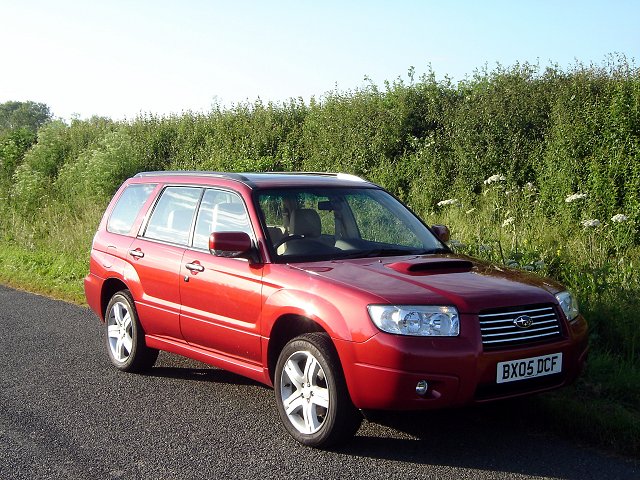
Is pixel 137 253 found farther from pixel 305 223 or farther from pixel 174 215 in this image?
pixel 305 223

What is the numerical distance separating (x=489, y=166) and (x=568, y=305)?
9.93m

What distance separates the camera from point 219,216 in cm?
684

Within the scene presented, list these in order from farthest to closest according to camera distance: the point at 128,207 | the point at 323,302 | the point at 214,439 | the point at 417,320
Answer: the point at 128,207 < the point at 214,439 < the point at 323,302 < the point at 417,320

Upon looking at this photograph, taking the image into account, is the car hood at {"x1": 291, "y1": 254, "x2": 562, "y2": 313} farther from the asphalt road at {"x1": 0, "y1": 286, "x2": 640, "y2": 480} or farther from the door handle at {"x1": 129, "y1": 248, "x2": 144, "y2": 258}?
the door handle at {"x1": 129, "y1": 248, "x2": 144, "y2": 258}

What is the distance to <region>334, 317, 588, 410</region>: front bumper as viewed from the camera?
5.05m

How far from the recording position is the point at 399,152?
57.6 ft

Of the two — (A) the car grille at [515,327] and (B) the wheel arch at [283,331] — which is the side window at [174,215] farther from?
(A) the car grille at [515,327]

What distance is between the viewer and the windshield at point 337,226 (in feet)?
20.9

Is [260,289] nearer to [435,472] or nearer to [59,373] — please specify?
[435,472]

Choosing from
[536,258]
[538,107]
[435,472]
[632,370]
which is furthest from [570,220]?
[435,472]

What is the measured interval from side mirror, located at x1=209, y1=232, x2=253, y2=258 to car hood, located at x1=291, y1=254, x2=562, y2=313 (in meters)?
0.42

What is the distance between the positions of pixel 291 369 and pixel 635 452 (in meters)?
2.24

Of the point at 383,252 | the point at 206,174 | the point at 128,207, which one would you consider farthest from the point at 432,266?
the point at 128,207

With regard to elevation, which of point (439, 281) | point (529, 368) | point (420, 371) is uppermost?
point (439, 281)
